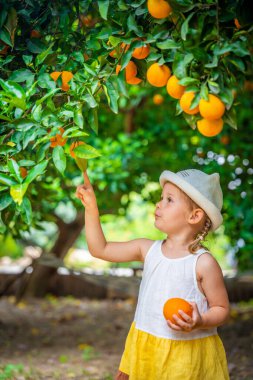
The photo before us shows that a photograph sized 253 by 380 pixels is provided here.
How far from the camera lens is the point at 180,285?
216cm

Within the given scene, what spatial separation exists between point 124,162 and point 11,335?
5.44 ft

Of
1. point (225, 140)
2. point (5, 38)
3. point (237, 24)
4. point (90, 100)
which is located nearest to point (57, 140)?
point (90, 100)

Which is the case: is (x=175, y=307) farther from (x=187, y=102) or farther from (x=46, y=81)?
(x=46, y=81)

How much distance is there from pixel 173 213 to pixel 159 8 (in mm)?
720

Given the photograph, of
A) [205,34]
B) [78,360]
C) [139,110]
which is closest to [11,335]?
[78,360]

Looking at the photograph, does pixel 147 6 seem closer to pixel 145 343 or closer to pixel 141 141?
pixel 145 343

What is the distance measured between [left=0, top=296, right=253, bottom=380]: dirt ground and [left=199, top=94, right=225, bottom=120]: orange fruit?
2.15 m

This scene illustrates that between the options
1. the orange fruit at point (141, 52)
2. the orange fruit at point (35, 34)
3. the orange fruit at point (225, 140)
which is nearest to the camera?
the orange fruit at point (141, 52)

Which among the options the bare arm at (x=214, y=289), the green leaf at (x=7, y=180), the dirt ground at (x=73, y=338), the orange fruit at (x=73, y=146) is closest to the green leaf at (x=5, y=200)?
the green leaf at (x=7, y=180)

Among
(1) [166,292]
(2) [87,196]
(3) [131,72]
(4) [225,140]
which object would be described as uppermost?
(3) [131,72]

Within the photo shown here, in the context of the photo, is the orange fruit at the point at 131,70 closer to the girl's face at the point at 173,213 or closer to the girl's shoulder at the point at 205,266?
the girl's face at the point at 173,213

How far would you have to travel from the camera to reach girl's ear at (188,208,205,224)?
87.5 inches

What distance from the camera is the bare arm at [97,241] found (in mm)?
2270

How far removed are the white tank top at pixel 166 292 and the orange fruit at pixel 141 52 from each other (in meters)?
0.71
